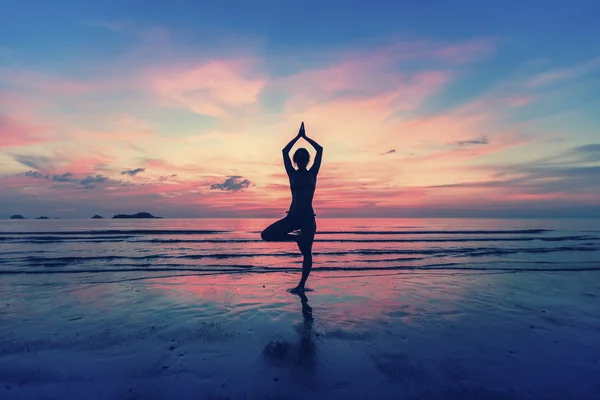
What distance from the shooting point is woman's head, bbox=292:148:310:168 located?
7.61 m

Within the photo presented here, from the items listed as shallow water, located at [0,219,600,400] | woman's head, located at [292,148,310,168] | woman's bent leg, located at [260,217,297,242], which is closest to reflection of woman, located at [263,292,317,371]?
shallow water, located at [0,219,600,400]

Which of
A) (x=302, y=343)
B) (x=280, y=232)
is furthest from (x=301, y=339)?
(x=280, y=232)

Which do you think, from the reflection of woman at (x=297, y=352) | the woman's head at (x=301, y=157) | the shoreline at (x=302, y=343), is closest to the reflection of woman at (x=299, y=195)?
the woman's head at (x=301, y=157)

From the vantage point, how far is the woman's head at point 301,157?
761cm

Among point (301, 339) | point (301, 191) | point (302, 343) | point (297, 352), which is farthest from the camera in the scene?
point (301, 191)

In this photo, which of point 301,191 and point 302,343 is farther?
point 301,191

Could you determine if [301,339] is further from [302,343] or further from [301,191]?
[301,191]

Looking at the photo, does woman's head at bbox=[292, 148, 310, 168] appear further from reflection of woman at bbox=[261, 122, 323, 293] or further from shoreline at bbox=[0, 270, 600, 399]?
shoreline at bbox=[0, 270, 600, 399]

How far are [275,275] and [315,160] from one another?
5.72 meters

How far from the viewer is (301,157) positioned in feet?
25.0

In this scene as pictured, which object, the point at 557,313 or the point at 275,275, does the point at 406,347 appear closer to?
the point at 557,313

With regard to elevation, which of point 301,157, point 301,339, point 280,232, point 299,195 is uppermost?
point 301,157

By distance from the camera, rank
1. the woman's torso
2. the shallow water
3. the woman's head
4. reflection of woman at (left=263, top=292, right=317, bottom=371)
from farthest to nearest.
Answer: the woman's head
the woman's torso
reflection of woman at (left=263, top=292, right=317, bottom=371)
the shallow water

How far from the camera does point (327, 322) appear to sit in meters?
6.00
